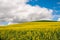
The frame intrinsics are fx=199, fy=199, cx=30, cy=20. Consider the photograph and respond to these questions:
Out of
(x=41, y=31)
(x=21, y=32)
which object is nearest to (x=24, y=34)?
(x=21, y=32)

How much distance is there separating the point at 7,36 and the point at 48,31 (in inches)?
182

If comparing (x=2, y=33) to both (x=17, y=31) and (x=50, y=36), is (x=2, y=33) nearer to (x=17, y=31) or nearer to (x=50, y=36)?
(x=17, y=31)

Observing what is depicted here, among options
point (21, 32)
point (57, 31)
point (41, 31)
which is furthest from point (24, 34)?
point (57, 31)

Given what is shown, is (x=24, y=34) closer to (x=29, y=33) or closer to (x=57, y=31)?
(x=29, y=33)

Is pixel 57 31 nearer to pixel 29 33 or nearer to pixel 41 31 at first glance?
pixel 41 31

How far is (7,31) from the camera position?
→ 2288 centimetres

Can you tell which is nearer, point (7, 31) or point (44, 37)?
point (44, 37)

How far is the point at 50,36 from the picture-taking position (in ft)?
70.8

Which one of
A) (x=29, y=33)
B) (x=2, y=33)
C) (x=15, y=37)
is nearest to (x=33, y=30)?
(x=29, y=33)

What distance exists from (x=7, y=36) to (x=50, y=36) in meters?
4.80

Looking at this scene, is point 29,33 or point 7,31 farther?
point 7,31

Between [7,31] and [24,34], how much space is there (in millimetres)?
2289

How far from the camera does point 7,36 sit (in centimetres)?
→ 2230

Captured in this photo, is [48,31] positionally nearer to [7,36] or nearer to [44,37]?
[44,37]
